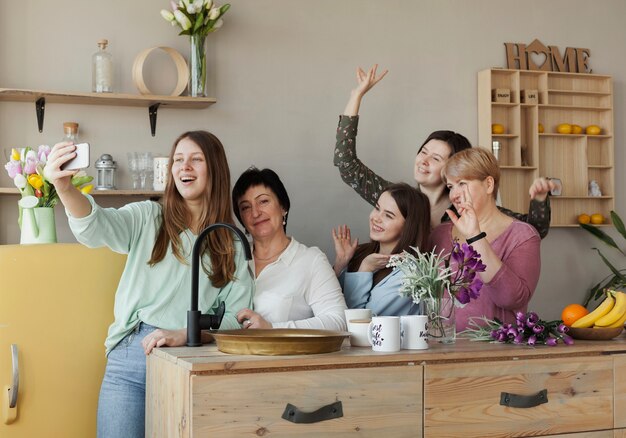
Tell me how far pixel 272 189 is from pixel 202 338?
90 centimetres

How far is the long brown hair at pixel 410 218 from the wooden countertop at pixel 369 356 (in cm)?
71

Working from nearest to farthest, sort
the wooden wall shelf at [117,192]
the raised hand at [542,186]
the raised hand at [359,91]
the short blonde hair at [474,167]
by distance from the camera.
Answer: the short blonde hair at [474,167]
the raised hand at [542,186]
the wooden wall shelf at [117,192]
the raised hand at [359,91]

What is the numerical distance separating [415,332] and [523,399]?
38cm

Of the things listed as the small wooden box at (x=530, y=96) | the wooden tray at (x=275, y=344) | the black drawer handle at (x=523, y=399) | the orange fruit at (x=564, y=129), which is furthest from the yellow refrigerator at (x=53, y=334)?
the orange fruit at (x=564, y=129)

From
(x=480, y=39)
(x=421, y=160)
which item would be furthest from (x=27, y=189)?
(x=480, y=39)

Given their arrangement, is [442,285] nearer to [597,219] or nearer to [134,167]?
[134,167]

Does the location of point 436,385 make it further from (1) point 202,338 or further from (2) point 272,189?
(2) point 272,189

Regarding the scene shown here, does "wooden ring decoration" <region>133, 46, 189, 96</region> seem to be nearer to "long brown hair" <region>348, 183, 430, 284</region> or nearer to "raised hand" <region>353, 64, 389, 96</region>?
"raised hand" <region>353, 64, 389, 96</region>

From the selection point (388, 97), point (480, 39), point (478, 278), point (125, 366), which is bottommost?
point (125, 366)

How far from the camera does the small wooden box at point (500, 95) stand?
15.9ft

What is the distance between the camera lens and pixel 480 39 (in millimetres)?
4902

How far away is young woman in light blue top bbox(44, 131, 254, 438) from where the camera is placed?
112 inches

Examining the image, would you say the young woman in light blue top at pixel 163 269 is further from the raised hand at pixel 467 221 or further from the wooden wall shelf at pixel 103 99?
the wooden wall shelf at pixel 103 99

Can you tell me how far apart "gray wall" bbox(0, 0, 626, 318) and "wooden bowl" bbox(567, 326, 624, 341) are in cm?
185
